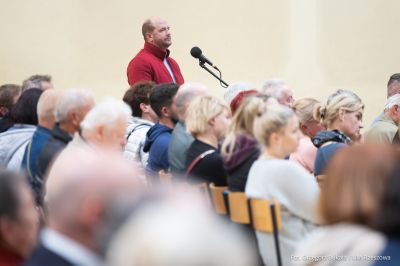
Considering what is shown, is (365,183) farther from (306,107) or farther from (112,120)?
(306,107)

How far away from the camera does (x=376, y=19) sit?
333 inches

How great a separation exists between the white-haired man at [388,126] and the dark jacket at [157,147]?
1853mm

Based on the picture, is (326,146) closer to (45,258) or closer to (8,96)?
(8,96)

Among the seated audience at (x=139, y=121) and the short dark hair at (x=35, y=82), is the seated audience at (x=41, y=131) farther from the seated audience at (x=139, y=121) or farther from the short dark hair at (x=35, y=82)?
the short dark hair at (x=35, y=82)

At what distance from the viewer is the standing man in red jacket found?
Result: 623cm

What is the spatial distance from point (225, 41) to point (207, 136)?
4789 mm

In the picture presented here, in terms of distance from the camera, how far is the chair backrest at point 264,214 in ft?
10.8

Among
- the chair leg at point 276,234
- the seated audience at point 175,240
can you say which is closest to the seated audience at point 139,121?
the chair leg at point 276,234

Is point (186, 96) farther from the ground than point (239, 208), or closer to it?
farther from the ground

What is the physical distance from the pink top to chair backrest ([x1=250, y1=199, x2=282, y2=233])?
1.11 meters

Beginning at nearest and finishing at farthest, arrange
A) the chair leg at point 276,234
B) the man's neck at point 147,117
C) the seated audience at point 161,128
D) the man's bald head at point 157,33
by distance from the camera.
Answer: the chair leg at point 276,234
the seated audience at point 161,128
the man's neck at point 147,117
the man's bald head at point 157,33

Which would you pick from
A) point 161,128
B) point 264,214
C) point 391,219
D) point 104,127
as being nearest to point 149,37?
point 161,128

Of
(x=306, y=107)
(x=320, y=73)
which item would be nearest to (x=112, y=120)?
(x=306, y=107)

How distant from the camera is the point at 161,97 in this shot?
4.78 meters
